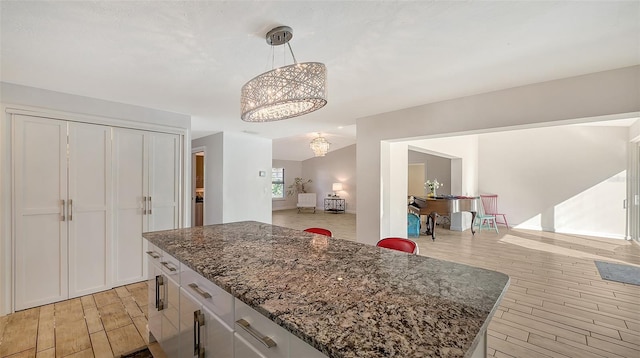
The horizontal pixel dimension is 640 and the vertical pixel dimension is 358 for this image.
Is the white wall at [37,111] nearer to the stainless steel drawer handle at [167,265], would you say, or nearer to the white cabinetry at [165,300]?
the white cabinetry at [165,300]

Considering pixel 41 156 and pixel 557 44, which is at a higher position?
pixel 557 44

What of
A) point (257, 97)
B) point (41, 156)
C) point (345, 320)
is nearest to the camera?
point (345, 320)

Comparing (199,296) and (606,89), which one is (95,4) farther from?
(606,89)

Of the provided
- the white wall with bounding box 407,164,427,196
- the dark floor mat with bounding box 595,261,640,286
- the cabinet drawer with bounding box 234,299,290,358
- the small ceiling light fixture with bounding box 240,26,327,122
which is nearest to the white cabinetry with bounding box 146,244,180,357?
the cabinet drawer with bounding box 234,299,290,358

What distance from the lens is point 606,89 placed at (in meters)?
2.36

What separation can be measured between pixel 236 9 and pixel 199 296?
5.26ft

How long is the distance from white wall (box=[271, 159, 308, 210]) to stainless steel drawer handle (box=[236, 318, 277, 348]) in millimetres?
10358

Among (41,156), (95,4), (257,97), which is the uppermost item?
(95,4)

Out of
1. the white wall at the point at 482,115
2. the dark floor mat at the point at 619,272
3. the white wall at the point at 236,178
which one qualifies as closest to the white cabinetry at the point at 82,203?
the white wall at the point at 236,178

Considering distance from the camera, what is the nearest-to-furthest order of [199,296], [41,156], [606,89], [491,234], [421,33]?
[199,296]
[421,33]
[606,89]
[41,156]
[491,234]

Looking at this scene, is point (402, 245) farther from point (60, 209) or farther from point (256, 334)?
point (60, 209)

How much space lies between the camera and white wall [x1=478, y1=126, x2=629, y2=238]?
5922 millimetres

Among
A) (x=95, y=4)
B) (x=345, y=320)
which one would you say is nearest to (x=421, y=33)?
(x=345, y=320)

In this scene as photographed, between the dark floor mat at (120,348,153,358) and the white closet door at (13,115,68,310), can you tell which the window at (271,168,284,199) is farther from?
the dark floor mat at (120,348,153,358)
